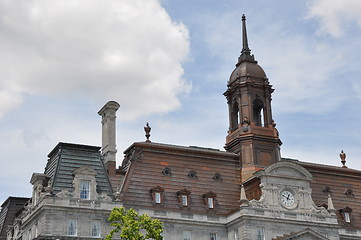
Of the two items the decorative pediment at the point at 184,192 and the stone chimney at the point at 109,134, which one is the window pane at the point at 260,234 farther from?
the stone chimney at the point at 109,134

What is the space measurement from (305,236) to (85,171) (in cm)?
2650

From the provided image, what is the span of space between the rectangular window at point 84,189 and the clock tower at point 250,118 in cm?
2063

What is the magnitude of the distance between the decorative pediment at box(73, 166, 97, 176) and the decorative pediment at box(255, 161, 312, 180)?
19652 millimetres

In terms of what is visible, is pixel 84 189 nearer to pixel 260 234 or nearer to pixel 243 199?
pixel 243 199

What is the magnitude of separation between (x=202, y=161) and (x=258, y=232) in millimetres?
11527

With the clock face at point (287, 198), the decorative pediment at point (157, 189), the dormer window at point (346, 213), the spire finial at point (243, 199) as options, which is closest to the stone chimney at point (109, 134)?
the decorative pediment at point (157, 189)

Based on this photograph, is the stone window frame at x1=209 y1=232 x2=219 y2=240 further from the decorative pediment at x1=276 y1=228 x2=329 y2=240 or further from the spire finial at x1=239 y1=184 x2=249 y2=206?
the decorative pediment at x1=276 y1=228 x2=329 y2=240

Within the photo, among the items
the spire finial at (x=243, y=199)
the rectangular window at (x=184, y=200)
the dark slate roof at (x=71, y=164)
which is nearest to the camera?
the dark slate roof at (x=71, y=164)

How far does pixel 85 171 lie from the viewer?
7488 centimetres

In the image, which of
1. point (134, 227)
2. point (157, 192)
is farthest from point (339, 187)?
point (134, 227)

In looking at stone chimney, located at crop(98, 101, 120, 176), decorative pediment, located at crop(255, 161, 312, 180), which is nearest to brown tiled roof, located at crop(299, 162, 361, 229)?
decorative pediment, located at crop(255, 161, 312, 180)

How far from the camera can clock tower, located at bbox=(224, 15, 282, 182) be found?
8719cm

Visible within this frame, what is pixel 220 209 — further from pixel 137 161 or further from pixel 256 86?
pixel 256 86

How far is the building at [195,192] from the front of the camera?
7338 cm
